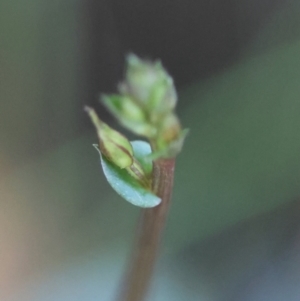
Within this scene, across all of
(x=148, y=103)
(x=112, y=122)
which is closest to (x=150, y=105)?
(x=148, y=103)

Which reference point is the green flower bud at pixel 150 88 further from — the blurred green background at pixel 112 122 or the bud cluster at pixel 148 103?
the blurred green background at pixel 112 122

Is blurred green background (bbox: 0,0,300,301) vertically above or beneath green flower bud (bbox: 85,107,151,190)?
above

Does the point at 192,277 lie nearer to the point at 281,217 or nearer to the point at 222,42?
the point at 281,217

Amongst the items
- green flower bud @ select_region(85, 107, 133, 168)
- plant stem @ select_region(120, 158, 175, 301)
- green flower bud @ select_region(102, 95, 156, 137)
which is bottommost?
green flower bud @ select_region(102, 95, 156, 137)

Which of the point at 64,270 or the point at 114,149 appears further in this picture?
the point at 64,270

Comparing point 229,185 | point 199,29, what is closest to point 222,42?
point 199,29

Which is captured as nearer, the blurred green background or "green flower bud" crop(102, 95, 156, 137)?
"green flower bud" crop(102, 95, 156, 137)

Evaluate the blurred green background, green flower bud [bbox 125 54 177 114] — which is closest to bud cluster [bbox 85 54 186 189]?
green flower bud [bbox 125 54 177 114]

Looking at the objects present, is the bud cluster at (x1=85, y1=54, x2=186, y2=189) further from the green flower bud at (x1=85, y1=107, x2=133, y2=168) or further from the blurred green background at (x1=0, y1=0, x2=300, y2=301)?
the blurred green background at (x1=0, y1=0, x2=300, y2=301)
